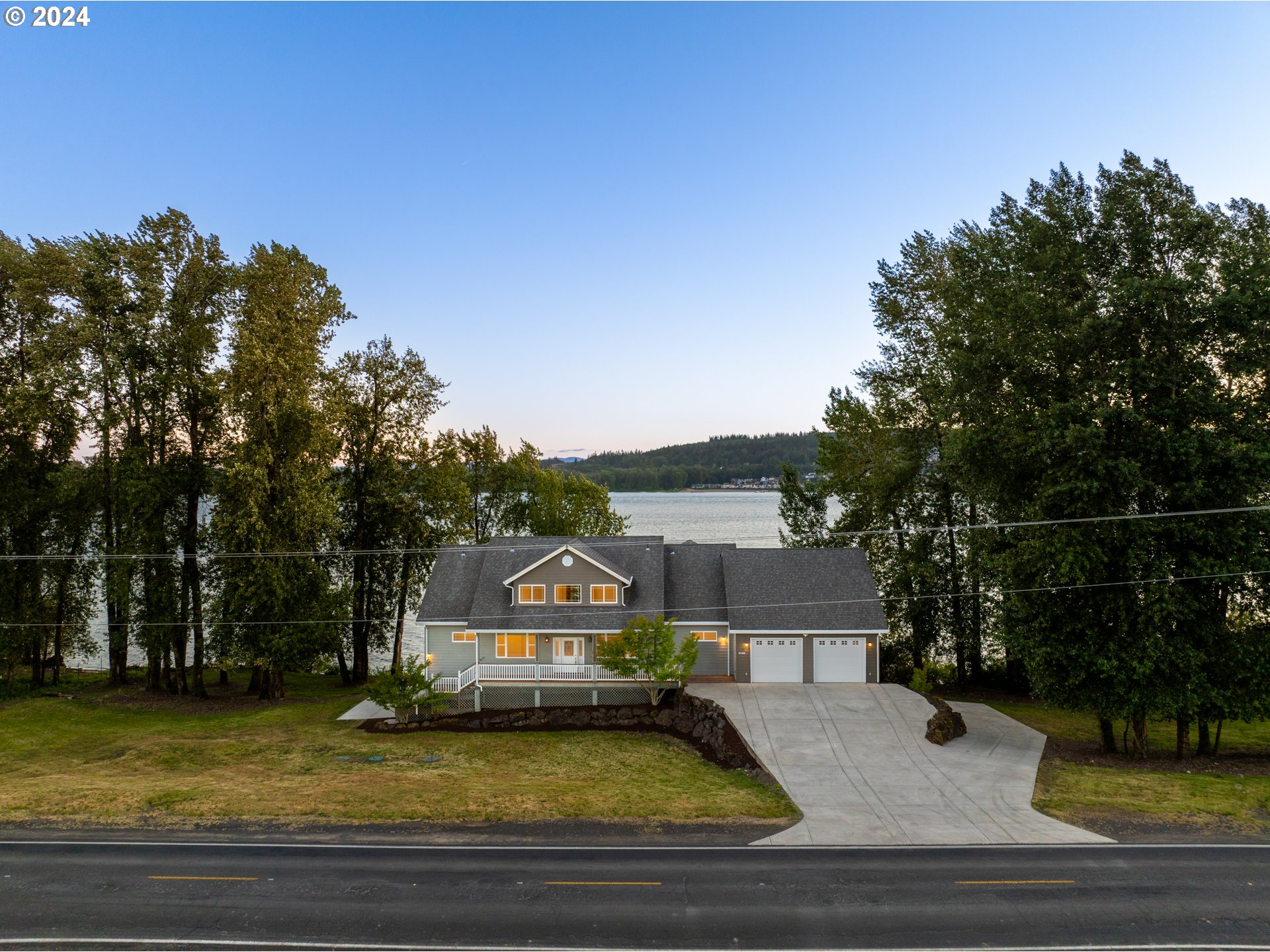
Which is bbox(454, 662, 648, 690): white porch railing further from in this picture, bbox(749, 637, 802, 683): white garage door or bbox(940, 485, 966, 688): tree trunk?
bbox(940, 485, 966, 688): tree trunk

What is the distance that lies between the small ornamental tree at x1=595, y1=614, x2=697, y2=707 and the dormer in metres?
3.18

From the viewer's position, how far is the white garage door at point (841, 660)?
106 feet

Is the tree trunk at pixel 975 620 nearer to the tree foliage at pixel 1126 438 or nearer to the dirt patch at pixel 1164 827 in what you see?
the tree foliage at pixel 1126 438

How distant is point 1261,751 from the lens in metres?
26.1

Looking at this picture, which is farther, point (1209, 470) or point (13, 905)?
point (1209, 470)

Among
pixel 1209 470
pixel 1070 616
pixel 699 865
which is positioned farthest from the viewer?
pixel 1070 616

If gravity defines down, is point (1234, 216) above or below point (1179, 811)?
above

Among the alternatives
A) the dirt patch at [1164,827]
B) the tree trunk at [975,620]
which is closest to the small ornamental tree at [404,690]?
the dirt patch at [1164,827]

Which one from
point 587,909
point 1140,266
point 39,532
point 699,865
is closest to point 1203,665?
point 1140,266

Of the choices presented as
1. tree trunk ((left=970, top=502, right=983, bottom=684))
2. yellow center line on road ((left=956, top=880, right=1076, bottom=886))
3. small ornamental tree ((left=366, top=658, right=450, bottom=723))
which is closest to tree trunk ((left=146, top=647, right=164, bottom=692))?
small ornamental tree ((left=366, top=658, right=450, bottom=723))

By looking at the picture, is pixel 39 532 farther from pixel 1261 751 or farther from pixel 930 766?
pixel 1261 751

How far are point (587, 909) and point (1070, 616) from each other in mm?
19022

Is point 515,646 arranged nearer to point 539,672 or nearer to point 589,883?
point 539,672

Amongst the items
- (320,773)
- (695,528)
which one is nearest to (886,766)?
(320,773)
